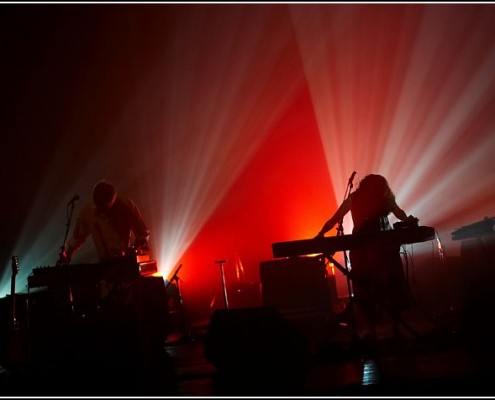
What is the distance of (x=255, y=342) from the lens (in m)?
2.91

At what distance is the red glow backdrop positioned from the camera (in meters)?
5.96

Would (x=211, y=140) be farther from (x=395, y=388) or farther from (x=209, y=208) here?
(x=395, y=388)

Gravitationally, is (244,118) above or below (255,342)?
above

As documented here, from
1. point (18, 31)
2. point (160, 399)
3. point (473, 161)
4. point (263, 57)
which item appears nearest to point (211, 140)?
point (263, 57)

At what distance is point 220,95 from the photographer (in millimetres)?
6414

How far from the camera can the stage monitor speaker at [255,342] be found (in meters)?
2.90

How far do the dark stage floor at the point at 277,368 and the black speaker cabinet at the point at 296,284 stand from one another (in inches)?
37.8

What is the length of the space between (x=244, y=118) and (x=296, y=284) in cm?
259

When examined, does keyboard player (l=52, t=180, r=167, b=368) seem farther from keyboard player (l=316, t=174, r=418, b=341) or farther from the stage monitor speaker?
keyboard player (l=316, t=174, r=418, b=341)

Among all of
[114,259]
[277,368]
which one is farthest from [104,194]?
[277,368]

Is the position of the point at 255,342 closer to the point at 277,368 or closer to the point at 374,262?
the point at 277,368

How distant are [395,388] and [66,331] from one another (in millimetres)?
2518

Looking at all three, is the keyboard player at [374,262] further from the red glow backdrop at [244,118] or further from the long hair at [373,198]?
the red glow backdrop at [244,118]

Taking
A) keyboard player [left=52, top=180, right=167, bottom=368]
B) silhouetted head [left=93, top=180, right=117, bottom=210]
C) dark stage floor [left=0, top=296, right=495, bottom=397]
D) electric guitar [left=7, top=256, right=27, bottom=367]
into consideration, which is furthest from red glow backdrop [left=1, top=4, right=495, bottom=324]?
dark stage floor [left=0, top=296, right=495, bottom=397]
